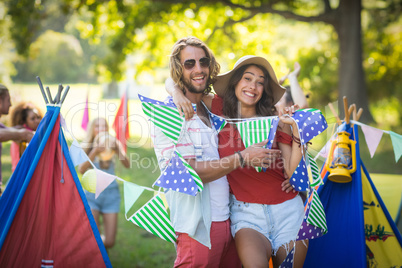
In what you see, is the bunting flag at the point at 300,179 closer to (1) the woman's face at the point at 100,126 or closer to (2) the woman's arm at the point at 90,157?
(2) the woman's arm at the point at 90,157

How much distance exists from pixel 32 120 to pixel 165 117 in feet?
7.49

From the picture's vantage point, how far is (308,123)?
2650 mm

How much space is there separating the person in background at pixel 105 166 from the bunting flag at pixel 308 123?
2315mm

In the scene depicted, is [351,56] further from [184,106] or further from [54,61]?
[54,61]

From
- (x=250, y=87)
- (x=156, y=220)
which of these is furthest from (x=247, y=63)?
(x=156, y=220)

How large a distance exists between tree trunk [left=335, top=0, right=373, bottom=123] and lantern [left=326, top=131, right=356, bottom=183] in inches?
310

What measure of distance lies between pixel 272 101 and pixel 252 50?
23.4 ft

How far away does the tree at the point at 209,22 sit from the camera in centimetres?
1055

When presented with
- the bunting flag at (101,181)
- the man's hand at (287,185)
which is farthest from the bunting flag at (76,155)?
the man's hand at (287,185)

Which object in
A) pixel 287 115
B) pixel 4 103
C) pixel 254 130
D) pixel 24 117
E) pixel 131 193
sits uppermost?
pixel 4 103

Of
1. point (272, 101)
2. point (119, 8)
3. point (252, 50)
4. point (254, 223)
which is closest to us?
point (254, 223)

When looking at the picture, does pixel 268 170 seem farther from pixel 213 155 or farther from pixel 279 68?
pixel 279 68

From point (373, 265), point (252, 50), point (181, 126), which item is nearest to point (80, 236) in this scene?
Result: point (181, 126)

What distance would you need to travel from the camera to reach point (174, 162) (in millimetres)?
2504
